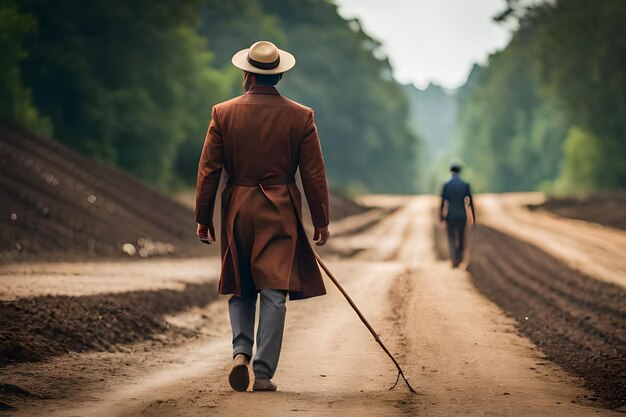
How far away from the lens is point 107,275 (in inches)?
604

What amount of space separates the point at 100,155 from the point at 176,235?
8.64m

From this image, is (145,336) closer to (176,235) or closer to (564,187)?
(176,235)

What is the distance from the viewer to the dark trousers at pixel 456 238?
65.4 ft

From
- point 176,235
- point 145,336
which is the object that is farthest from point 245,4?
point 145,336

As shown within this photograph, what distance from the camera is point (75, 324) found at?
9.80 meters

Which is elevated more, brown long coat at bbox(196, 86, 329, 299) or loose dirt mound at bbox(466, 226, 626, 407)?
brown long coat at bbox(196, 86, 329, 299)

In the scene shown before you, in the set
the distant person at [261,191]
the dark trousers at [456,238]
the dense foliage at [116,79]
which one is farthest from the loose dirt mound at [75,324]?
the dense foliage at [116,79]

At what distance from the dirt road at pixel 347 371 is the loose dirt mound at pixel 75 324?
10.6 inches

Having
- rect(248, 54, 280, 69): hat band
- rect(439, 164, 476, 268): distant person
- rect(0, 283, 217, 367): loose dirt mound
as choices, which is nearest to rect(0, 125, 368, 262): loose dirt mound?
rect(0, 283, 217, 367): loose dirt mound

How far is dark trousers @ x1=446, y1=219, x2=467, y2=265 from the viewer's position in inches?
784

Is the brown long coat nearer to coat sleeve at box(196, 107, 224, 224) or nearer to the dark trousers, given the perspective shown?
coat sleeve at box(196, 107, 224, 224)

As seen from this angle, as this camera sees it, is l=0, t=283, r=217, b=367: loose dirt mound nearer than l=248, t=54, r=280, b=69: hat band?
No

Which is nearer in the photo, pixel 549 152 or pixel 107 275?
pixel 107 275

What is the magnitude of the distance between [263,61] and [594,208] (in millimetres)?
39340
